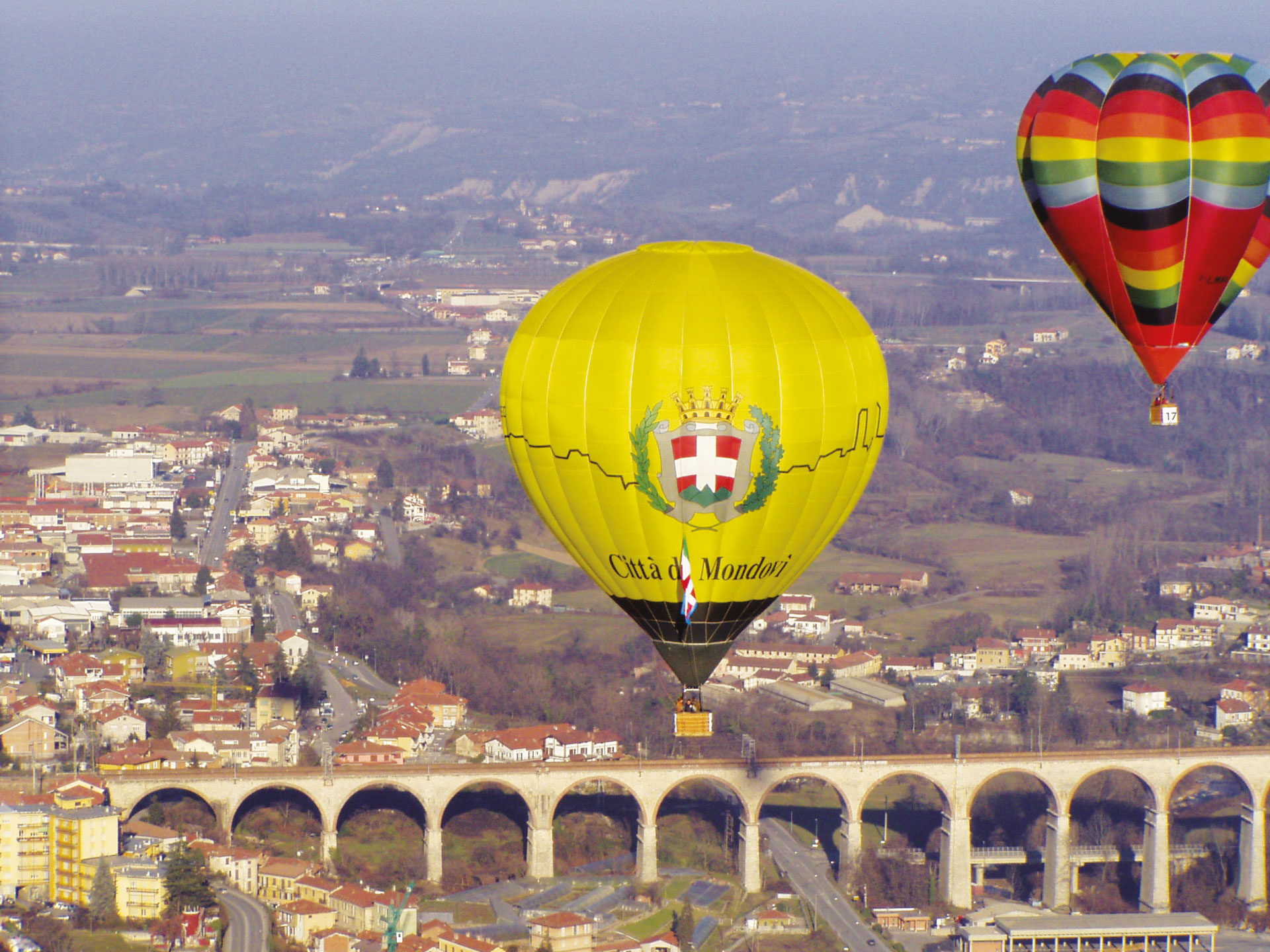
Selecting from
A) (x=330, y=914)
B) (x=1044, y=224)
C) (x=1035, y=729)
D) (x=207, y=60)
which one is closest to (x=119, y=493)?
→ (x=1035, y=729)

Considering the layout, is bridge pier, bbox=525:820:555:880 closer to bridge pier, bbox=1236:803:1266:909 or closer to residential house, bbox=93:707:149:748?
residential house, bbox=93:707:149:748

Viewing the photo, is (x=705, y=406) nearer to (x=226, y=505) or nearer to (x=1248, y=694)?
(x=1248, y=694)

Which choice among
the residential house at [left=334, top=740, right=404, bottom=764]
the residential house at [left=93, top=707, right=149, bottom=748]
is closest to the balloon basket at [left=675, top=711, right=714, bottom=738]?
the residential house at [left=334, top=740, right=404, bottom=764]

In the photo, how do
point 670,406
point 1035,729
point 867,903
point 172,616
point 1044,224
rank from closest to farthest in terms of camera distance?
1. point 670,406
2. point 1044,224
3. point 867,903
4. point 1035,729
5. point 172,616

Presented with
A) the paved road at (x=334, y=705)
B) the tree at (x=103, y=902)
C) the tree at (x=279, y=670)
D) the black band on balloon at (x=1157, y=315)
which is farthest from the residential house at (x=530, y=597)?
the black band on balloon at (x=1157, y=315)

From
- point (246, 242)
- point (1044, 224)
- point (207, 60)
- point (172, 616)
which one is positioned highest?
point (207, 60)

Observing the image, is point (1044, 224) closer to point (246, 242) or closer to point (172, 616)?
point (172, 616)

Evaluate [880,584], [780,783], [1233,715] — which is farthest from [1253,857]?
[880,584]
